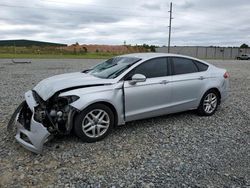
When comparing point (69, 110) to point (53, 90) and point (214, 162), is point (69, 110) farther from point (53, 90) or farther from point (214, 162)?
point (214, 162)

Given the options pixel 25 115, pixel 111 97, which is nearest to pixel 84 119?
pixel 111 97

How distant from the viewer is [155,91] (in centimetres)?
526

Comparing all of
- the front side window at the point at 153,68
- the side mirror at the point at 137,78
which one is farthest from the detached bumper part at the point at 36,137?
the front side window at the point at 153,68

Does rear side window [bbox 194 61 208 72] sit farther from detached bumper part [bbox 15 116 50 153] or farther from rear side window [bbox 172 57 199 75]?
detached bumper part [bbox 15 116 50 153]

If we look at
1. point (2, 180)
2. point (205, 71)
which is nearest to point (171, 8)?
point (205, 71)

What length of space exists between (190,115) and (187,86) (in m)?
0.86

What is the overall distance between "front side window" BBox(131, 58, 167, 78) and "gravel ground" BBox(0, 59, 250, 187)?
3.40 feet

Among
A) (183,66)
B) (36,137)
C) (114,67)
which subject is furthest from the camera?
(183,66)

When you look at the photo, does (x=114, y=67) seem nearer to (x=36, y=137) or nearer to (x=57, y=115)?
(x=57, y=115)

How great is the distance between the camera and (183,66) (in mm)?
5980

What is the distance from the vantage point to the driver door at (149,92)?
195 inches

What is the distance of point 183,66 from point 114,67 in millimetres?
1586

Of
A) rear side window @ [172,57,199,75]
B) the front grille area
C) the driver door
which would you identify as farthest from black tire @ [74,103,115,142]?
rear side window @ [172,57,199,75]

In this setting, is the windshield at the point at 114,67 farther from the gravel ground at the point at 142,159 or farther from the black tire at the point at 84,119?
the gravel ground at the point at 142,159
